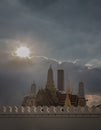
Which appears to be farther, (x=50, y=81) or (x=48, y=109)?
(x=50, y=81)

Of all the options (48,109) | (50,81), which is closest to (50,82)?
(50,81)

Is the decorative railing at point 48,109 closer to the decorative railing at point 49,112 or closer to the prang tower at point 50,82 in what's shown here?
the decorative railing at point 49,112

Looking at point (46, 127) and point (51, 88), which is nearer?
point (46, 127)

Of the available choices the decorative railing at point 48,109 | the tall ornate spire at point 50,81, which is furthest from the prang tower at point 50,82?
the decorative railing at point 48,109

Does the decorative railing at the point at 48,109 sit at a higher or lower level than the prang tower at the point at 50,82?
lower

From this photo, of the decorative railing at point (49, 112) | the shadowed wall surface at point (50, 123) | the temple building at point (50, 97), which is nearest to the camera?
the shadowed wall surface at point (50, 123)

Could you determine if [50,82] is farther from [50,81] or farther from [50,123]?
[50,123]

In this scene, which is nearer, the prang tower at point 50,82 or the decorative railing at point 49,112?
the decorative railing at point 49,112

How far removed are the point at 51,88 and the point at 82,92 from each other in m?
19.2

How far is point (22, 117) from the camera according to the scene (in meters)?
31.2

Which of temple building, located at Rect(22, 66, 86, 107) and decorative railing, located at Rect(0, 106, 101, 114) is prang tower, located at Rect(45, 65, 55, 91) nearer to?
temple building, located at Rect(22, 66, 86, 107)

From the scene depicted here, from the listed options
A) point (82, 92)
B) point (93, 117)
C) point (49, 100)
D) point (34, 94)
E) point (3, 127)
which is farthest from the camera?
point (82, 92)

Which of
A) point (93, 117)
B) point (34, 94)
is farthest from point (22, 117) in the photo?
point (34, 94)

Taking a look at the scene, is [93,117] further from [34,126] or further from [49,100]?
[49,100]
